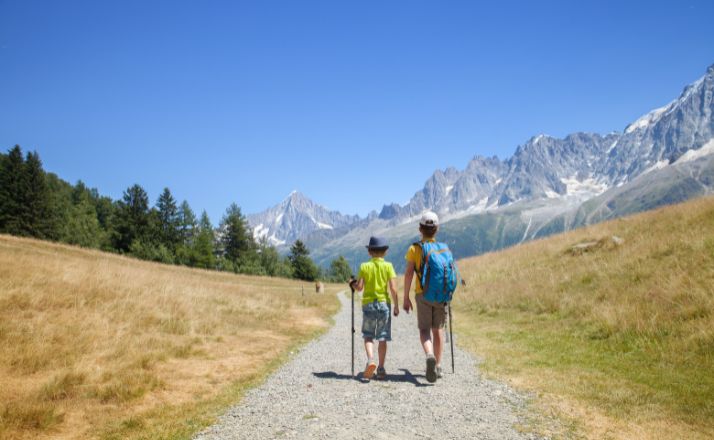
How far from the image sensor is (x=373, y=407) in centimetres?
630

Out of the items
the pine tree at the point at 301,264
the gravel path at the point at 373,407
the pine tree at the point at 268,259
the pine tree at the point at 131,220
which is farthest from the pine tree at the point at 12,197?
the gravel path at the point at 373,407

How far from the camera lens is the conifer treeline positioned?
6963 cm

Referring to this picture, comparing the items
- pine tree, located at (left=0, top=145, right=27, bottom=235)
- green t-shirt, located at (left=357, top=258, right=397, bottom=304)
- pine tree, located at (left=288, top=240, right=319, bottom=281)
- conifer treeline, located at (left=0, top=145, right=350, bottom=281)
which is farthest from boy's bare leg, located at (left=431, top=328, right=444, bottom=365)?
pine tree, located at (left=288, top=240, right=319, bottom=281)

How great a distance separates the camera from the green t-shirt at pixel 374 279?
26.7 feet

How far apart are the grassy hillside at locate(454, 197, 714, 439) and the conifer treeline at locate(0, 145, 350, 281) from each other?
230ft

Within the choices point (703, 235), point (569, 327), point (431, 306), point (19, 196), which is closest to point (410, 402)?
point (431, 306)

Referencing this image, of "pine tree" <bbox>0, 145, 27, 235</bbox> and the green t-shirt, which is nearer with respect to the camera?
the green t-shirt

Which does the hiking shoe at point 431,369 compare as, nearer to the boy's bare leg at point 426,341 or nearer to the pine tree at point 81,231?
the boy's bare leg at point 426,341

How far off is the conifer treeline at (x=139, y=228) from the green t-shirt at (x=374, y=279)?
2904 inches

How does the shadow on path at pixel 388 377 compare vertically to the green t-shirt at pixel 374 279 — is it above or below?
below

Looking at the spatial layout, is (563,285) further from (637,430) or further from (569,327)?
(637,430)

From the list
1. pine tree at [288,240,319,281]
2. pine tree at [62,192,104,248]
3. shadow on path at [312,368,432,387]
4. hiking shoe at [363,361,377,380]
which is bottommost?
shadow on path at [312,368,432,387]

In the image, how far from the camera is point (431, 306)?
7.81 meters

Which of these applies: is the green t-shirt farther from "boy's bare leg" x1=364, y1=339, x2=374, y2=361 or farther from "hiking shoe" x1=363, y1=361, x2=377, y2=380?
"hiking shoe" x1=363, y1=361, x2=377, y2=380
